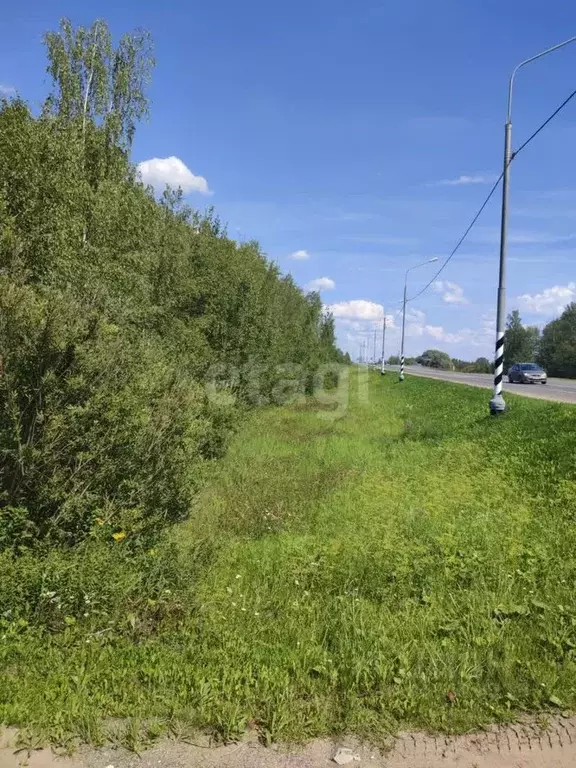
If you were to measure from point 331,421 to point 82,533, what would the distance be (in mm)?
15099

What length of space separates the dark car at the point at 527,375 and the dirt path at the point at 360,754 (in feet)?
118

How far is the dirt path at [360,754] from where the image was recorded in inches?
109

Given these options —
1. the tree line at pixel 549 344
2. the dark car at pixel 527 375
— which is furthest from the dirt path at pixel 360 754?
the tree line at pixel 549 344

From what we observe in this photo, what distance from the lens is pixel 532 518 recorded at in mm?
6684

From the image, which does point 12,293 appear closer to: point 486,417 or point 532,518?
point 532,518

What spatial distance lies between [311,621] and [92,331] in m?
3.35

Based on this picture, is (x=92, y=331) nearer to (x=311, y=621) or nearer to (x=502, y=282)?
(x=311, y=621)

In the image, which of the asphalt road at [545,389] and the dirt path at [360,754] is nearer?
the dirt path at [360,754]

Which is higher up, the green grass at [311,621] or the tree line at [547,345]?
the tree line at [547,345]

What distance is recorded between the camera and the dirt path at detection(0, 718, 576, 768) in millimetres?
2761

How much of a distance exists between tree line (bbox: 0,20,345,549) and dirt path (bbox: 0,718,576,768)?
7.61ft

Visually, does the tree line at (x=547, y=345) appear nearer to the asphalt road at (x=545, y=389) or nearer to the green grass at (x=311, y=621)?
the asphalt road at (x=545, y=389)

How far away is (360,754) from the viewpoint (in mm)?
2857

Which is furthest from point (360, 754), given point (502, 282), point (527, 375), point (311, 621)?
point (527, 375)
